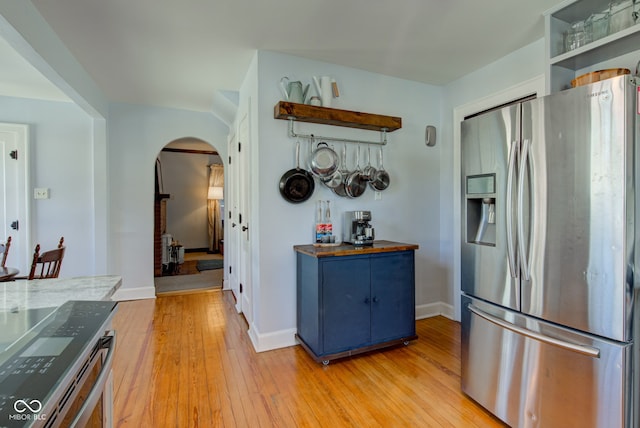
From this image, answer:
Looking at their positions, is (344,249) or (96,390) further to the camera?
(344,249)

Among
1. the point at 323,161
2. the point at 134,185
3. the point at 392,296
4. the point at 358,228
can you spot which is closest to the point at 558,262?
the point at 392,296

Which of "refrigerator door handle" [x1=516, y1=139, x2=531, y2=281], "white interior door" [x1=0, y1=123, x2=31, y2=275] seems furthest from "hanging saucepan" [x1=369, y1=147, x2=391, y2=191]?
"white interior door" [x1=0, y1=123, x2=31, y2=275]

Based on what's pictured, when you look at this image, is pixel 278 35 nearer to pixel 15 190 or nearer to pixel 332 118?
pixel 332 118

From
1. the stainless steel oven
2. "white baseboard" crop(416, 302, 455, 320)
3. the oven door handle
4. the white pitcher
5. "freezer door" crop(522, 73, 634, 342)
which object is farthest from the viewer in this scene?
"white baseboard" crop(416, 302, 455, 320)

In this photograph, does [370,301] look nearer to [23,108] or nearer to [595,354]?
[595,354]

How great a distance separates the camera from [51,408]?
22.8 inches

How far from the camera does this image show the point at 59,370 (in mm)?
652

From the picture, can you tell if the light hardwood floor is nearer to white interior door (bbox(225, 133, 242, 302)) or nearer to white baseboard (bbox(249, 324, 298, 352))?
white baseboard (bbox(249, 324, 298, 352))

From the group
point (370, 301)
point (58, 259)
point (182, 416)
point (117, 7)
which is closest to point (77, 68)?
point (117, 7)

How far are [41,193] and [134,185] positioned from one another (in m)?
0.96

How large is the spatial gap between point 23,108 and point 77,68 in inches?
60.4

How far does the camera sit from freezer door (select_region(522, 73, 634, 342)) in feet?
4.23

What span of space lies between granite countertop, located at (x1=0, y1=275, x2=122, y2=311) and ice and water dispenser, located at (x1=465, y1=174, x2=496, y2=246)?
75.1 inches

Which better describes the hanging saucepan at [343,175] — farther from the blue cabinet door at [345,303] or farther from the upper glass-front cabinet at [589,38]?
the upper glass-front cabinet at [589,38]
